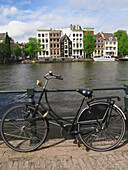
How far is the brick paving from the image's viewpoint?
2848mm

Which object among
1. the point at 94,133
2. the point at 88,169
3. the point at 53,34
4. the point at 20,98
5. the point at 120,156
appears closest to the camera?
the point at 88,169

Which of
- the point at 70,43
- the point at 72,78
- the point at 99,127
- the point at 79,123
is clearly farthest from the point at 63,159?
the point at 70,43

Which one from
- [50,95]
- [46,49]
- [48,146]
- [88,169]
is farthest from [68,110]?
[46,49]

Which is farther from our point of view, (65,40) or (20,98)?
(65,40)

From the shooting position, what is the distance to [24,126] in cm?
346

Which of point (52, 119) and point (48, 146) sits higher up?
point (52, 119)

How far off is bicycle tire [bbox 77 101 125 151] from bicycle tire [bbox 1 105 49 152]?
695 millimetres

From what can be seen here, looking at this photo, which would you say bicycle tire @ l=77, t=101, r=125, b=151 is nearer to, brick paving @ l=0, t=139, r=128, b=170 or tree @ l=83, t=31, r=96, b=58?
brick paving @ l=0, t=139, r=128, b=170

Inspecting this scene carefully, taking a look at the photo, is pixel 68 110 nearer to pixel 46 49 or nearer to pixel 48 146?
pixel 48 146

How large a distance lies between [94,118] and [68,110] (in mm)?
6363

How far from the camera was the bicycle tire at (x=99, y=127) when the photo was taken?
3236mm

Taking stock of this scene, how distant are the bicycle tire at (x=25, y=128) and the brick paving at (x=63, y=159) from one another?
6.8 inches

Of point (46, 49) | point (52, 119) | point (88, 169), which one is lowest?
point (88, 169)

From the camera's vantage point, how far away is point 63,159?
305 cm
